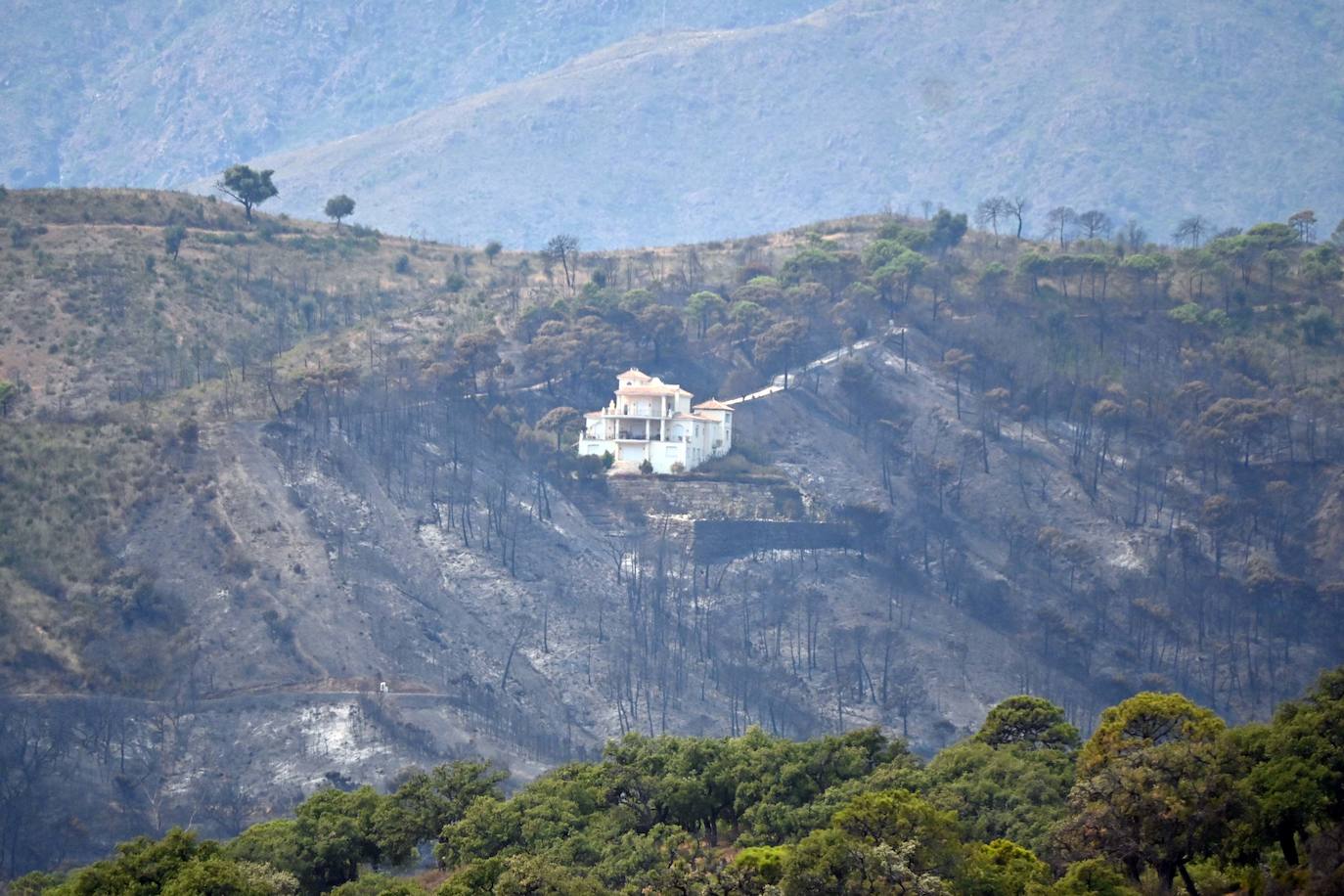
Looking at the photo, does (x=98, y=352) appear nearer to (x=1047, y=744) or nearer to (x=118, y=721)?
(x=118, y=721)

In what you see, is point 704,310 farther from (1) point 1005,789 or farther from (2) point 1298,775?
(2) point 1298,775

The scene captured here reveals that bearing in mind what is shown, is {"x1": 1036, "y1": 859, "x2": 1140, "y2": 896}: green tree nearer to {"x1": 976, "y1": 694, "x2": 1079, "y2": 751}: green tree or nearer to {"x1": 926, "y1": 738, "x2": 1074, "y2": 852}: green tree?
{"x1": 926, "y1": 738, "x2": 1074, "y2": 852}: green tree

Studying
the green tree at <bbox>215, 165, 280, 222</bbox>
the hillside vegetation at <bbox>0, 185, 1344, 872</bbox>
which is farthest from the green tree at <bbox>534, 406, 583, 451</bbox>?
the green tree at <bbox>215, 165, 280, 222</bbox>

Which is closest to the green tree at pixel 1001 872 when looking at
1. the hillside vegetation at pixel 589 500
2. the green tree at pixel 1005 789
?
the green tree at pixel 1005 789

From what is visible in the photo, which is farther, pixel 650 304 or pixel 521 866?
pixel 650 304

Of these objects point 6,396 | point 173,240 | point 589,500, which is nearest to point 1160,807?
point 589,500

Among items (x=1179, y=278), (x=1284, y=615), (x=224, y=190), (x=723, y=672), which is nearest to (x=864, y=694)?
(x=723, y=672)

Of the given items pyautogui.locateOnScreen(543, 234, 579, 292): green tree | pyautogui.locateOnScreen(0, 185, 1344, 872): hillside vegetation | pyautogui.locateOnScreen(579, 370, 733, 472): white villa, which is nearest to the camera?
pyautogui.locateOnScreen(0, 185, 1344, 872): hillside vegetation

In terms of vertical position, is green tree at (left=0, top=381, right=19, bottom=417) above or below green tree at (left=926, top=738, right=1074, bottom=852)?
above
